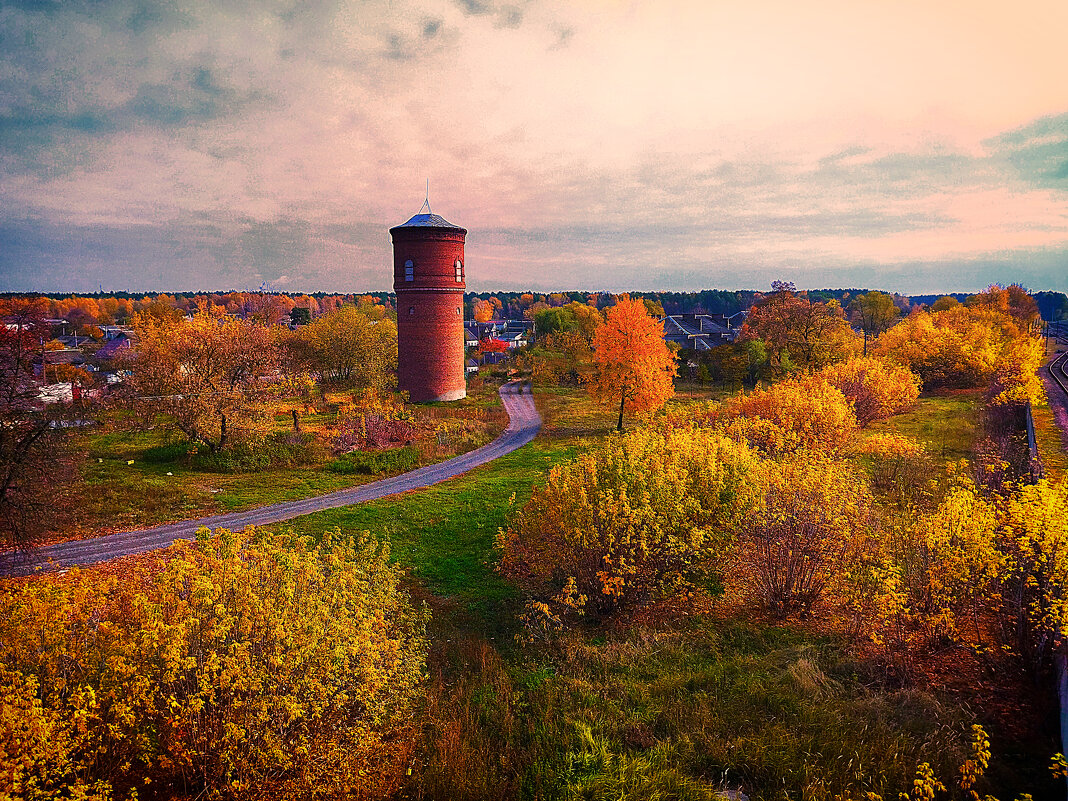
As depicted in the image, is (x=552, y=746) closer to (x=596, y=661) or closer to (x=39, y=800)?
(x=596, y=661)

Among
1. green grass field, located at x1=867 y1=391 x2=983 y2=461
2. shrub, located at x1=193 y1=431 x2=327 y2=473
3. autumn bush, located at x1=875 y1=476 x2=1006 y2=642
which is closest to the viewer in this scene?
autumn bush, located at x1=875 y1=476 x2=1006 y2=642

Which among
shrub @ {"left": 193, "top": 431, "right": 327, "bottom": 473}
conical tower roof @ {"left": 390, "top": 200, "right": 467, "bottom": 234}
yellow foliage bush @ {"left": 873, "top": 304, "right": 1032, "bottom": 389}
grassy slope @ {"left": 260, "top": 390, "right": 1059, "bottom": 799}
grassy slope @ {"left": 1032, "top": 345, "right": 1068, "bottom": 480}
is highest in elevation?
conical tower roof @ {"left": 390, "top": 200, "right": 467, "bottom": 234}

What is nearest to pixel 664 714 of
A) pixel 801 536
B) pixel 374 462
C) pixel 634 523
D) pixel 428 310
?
pixel 634 523

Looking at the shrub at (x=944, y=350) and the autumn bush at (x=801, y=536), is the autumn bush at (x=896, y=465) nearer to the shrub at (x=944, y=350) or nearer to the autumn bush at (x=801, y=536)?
the autumn bush at (x=801, y=536)

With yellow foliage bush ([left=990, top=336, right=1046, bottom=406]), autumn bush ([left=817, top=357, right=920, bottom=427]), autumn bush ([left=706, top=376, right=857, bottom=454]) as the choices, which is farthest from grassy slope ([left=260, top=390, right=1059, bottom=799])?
yellow foliage bush ([left=990, top=336, right=1046, bottom=406])

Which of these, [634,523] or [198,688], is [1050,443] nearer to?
[634,523]

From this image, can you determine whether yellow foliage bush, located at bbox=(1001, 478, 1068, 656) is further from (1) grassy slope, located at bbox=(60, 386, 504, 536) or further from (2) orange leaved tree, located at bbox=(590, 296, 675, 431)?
(2) orange leaved tree, located at bbox=(590, 296, 675, 431)

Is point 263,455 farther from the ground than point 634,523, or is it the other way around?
point 634,523
